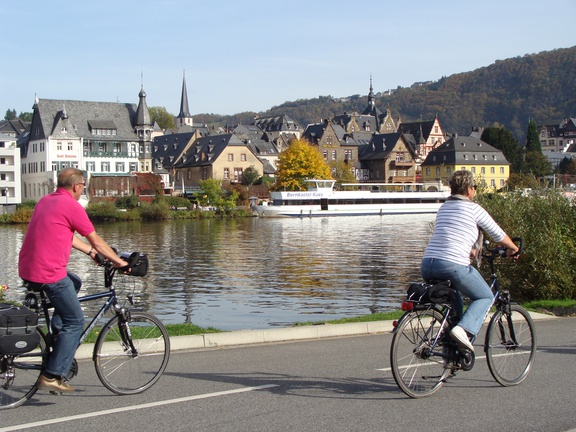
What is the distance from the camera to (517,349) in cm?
818

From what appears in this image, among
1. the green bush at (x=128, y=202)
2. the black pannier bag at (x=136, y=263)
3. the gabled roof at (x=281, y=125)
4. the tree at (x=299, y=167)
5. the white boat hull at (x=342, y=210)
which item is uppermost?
the gabled roof at (x=281, y=125)

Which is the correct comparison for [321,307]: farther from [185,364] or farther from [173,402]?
[173,402]

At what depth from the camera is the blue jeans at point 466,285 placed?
7.48 metres

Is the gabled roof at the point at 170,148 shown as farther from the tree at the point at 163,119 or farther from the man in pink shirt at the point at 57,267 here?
the man in pink shirt at the point at 57,267

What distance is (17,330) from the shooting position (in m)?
6.84

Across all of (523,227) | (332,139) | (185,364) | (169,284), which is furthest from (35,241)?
(332,139)

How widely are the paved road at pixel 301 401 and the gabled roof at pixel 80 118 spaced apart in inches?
3817

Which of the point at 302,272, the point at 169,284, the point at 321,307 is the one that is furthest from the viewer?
the point at 302,272

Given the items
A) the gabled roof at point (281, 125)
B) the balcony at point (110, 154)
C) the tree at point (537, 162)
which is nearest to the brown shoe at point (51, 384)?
the balcony at point (110, 154)

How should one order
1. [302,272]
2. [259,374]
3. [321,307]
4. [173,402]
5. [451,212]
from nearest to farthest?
[173,402] < [451,212] < [259,374] < [321,307] < [302,272]

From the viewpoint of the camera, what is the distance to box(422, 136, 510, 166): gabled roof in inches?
4840

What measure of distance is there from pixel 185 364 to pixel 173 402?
71.9 inches

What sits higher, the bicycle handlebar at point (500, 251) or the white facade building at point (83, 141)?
the white facade building at point (83, 141)

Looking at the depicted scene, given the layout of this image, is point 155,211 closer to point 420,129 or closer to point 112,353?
point 420,129
